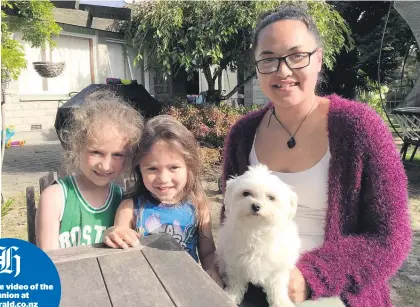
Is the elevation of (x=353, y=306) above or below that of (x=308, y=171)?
below

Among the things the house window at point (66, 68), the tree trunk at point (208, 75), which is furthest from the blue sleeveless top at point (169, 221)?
the house window at point (66, 68)

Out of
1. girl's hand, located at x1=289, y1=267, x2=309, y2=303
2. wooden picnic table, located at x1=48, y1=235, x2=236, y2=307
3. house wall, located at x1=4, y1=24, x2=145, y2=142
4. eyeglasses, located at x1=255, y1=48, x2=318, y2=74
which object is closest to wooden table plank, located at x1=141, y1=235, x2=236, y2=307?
wooden picnic table, located at x1=48, y1=235, x2=236, y2=307

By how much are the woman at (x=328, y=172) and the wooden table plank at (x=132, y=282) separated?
1.92 feet

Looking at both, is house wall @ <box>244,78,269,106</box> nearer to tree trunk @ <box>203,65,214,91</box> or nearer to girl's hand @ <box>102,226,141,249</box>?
tree trunk @ <box>203,65,214,91</box>

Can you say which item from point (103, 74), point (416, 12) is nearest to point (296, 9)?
point (416, 12)

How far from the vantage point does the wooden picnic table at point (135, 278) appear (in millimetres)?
1281

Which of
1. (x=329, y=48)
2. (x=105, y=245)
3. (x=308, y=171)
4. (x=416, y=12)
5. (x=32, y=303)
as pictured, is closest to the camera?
(x=32, y=303)

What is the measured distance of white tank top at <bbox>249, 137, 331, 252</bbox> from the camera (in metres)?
1.92

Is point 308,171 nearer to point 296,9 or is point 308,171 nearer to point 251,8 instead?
point 296,9

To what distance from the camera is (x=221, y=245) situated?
195 cm

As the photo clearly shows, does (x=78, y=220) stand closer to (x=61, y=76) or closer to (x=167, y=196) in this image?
(x=167, y=196)

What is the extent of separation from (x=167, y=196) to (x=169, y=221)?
12 cm

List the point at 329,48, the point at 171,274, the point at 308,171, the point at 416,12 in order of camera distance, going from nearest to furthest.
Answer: the point at 171,274, the point at 308,171, the point at 416,12, the point at 329,48

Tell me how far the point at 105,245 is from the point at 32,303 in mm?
559
